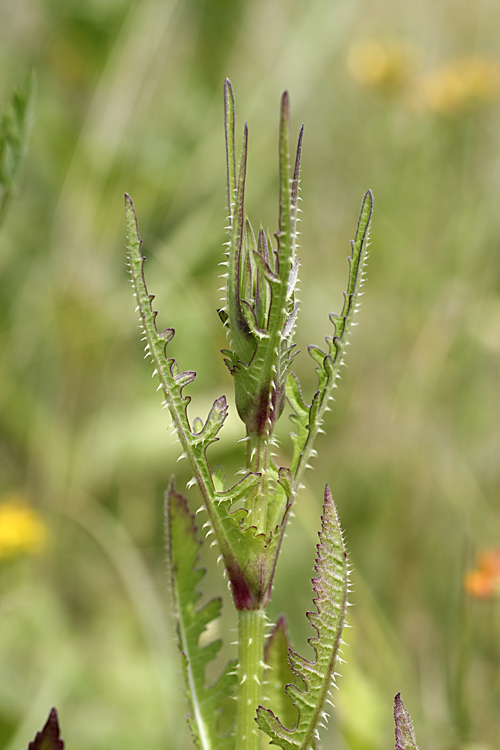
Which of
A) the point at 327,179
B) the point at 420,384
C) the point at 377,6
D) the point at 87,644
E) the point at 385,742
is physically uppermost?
the point at 377,6

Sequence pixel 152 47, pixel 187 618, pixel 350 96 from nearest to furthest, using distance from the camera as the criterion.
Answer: pixel 187 618 < pixel 152 47 < pixel 350 96

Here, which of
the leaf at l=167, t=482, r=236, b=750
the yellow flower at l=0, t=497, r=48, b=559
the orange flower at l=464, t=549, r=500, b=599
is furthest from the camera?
the yellow flower at l=0, t=497, r=48, b=559

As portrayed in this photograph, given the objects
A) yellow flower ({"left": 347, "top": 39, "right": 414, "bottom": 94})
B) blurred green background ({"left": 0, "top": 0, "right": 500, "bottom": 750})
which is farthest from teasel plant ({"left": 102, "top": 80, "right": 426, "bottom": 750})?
yellow flower ({"left": 347, "top": 39, "right": 414, "bottom": 94})

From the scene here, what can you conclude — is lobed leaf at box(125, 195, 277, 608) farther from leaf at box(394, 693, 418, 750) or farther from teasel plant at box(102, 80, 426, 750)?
leaf at box(394, 693, 418, 750)

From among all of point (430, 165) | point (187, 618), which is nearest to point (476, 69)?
point (430, 165)

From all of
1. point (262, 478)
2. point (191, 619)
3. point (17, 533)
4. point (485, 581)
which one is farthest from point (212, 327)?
point (262, 478)

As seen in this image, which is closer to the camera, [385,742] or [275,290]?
[275,290]

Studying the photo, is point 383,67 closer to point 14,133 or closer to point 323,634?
point 14,133

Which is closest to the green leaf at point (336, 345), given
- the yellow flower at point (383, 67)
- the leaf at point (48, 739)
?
the leaf at point (48, 739)

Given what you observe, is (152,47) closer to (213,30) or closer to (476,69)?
(213,30)
